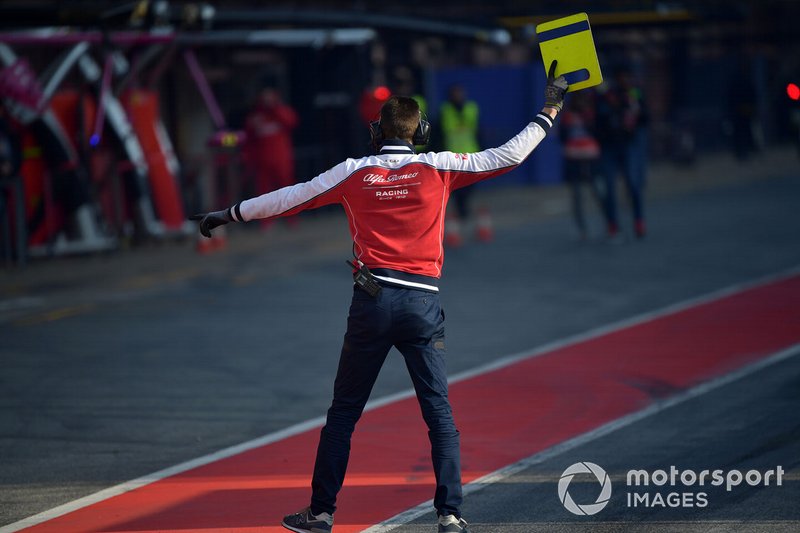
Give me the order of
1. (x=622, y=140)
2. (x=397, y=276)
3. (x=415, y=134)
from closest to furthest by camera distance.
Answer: (x=397, y=276)
(x=415, y=134)
(x=622, y=140)

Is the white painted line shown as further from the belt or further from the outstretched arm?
the outstretched arm

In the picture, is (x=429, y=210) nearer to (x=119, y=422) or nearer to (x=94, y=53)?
(x=119, y=422)

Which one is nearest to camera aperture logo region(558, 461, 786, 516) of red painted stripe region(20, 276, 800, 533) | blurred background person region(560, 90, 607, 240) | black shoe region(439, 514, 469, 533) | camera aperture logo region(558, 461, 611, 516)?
camera aperture logo region(558, 461, 611, 516)

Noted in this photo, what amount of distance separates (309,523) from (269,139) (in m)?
13.9

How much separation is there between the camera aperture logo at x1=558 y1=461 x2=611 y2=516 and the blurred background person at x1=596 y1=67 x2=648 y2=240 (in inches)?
374

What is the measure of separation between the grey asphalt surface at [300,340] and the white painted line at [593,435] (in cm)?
13

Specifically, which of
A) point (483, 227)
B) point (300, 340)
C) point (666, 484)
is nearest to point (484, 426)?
point (666, 484)

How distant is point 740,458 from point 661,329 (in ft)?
13.8

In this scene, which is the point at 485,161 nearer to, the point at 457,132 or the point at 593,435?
the point at 593,435

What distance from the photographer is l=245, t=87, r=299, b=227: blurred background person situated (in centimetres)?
1941

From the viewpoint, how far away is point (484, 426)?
824 centimetres

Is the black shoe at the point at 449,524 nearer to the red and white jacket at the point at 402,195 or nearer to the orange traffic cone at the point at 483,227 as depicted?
the red and white jacket at the point at 402,195

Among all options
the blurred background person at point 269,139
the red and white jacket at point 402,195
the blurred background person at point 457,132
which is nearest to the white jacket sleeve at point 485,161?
the red and white jacket at point 402,195

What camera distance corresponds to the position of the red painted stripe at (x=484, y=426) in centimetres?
654
